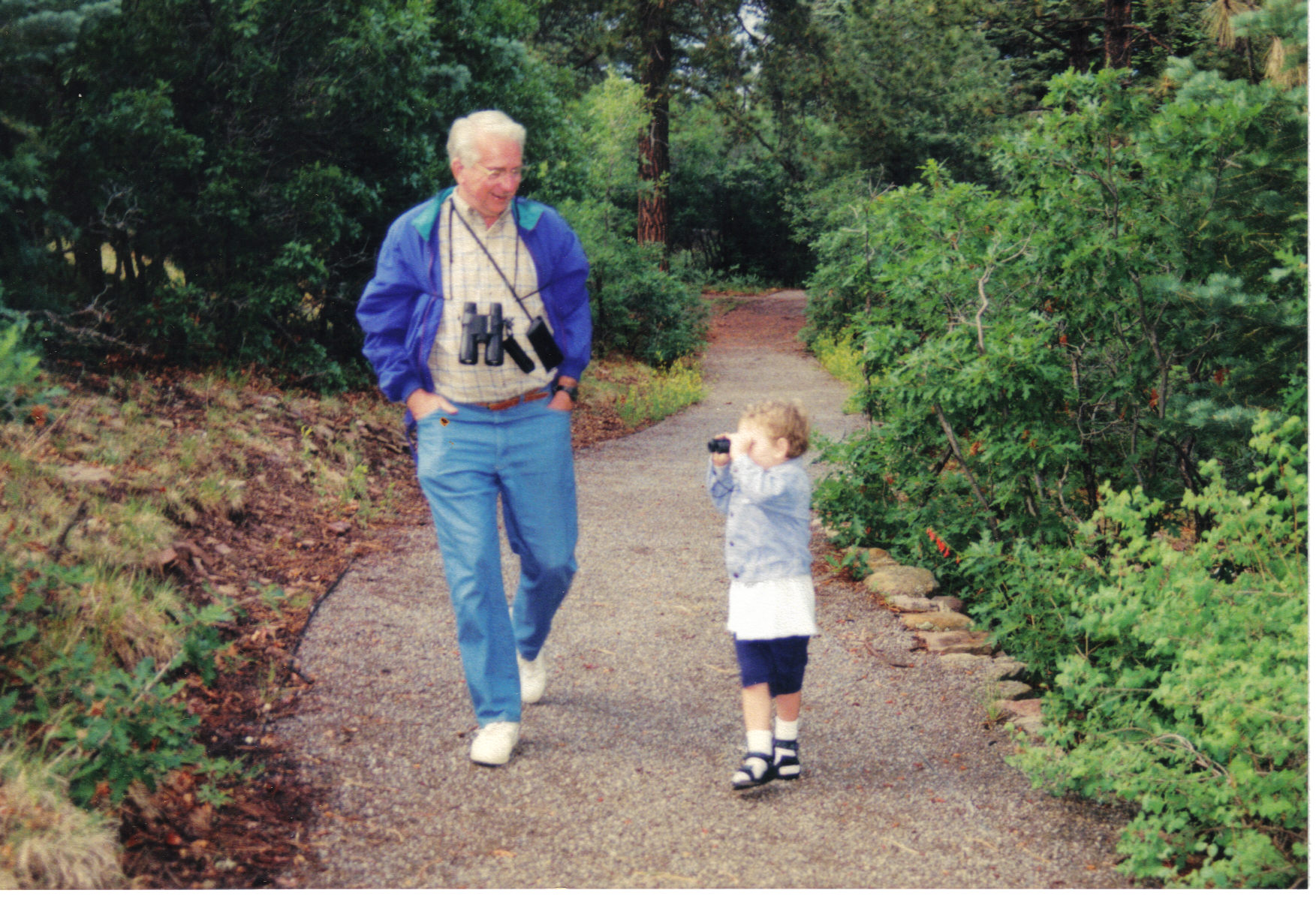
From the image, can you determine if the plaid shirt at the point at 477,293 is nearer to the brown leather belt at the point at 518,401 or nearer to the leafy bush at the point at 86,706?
the brown leather belt at the point at 518,401

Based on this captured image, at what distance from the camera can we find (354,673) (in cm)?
438

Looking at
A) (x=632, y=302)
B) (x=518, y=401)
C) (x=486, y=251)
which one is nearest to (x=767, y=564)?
(x=518, y=401)

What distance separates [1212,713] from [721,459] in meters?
1.47

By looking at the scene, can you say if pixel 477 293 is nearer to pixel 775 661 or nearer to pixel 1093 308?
pixel 775 661

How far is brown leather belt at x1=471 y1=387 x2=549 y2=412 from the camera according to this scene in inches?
139

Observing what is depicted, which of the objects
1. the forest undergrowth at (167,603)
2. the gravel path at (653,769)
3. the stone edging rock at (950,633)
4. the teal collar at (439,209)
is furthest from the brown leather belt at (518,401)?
the stone edging rock at (950,633)

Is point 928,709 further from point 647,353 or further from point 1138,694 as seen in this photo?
point 647,353

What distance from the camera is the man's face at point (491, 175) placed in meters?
3.35

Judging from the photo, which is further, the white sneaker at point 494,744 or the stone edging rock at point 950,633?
the stone edging rock at point 950,633

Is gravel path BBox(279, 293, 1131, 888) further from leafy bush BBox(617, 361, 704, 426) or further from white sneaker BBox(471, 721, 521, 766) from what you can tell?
leafy bush BBox(617, 361, 704, 426)

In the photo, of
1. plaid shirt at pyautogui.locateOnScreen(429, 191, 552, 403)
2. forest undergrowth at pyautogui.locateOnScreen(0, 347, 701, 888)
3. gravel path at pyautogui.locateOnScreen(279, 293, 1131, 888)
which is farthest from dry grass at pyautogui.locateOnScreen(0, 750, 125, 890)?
plaid shirt at pyautogui.locateOnScreen(429, 191, 552, 403)

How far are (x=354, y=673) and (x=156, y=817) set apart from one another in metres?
1.42

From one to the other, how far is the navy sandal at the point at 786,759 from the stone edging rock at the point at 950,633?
1007 millimetres

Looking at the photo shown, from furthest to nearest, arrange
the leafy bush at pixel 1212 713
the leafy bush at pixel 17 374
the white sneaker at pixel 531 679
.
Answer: the white sneaker at pixel 531 679 < the leafy bush at pixel 17 374 < the leafy bush at pixel 1212 713
